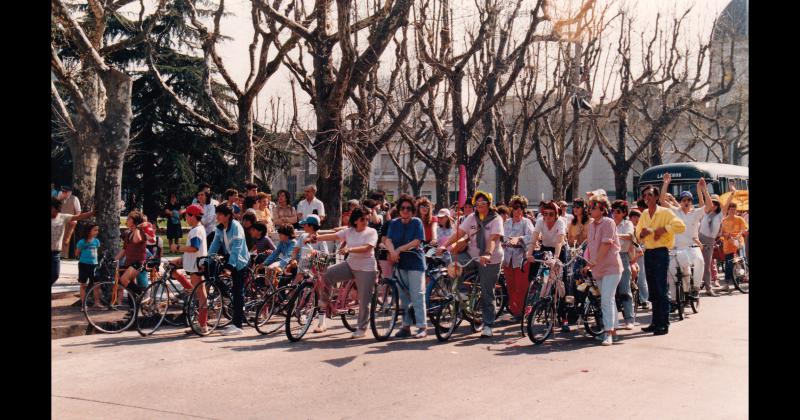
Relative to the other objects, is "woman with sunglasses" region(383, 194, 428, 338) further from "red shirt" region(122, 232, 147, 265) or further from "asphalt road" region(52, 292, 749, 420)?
"red shirt" region(122, 232, 147, 265)

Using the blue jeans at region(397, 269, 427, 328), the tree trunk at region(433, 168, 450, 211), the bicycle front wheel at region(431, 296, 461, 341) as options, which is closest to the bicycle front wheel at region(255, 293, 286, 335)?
the blue jeans at region(397, 269, 427, 328)

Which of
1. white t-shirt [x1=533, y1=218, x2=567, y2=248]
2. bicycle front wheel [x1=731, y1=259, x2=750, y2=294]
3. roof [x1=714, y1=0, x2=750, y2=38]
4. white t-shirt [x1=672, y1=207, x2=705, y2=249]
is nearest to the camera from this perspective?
white t-shirt [x1=533, y1=218, x2=567, y2=248]

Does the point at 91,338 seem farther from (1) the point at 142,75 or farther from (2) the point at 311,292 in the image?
(1) the point at 142,75

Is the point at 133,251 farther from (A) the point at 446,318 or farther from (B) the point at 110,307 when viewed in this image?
(A) the point at 446,318

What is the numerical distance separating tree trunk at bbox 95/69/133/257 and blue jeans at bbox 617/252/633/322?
7.61 metres

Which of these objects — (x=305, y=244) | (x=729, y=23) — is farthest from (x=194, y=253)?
(x=729, y=23)

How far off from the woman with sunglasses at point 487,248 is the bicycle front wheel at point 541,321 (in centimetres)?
74

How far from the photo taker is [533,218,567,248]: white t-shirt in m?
11.1

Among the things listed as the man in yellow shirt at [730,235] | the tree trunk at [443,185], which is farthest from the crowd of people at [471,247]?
the tree trunk at [443,185]

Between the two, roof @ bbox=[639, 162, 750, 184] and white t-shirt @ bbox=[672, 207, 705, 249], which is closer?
white t-shirt @ bbox=[672, 207, 705, 249]

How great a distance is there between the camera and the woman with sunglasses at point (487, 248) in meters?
10.0
